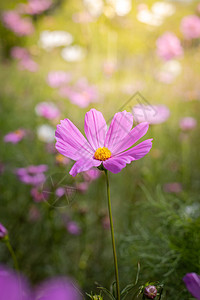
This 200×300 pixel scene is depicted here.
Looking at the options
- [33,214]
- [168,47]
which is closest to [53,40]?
[168,47]

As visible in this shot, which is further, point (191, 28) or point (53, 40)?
point (53, 40)

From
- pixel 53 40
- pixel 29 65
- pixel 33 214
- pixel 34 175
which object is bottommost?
pixel 33 214

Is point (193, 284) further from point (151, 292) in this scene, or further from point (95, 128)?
point (95, 128)

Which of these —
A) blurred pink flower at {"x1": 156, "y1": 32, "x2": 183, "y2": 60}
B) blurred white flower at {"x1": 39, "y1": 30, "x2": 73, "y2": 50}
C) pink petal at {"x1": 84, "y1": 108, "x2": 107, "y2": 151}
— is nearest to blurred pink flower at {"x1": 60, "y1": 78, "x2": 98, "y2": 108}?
blurred pink flower at {"x1": 156, "y1": 32, "x2": 183, "y2": 60}

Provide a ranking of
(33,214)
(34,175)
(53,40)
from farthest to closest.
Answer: (53,40)
(33,214)
(34,175)

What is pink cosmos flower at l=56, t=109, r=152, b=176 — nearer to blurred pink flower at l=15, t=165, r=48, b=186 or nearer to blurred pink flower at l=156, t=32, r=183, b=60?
blurred pink flower at l=15, t=165, r=48, b=186

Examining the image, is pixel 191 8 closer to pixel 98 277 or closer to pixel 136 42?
pixel 136 42
